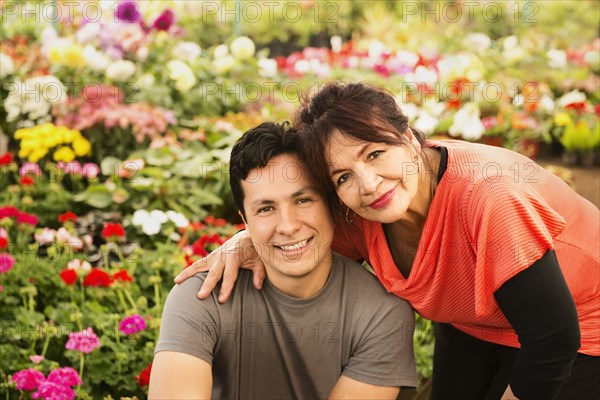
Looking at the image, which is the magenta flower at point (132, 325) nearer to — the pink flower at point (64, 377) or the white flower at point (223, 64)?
the pink flower at point (64, 377)

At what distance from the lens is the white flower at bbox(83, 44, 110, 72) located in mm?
5340

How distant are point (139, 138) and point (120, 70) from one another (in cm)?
73

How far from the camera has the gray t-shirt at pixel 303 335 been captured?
2.15 metres

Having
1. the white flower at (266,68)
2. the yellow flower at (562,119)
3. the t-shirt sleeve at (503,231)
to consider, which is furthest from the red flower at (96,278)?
the yellow flower at (562,119)

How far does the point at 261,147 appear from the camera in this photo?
2152 mm

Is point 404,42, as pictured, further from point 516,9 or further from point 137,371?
point 137,371

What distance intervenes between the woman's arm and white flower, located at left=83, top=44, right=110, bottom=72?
4.17 metres

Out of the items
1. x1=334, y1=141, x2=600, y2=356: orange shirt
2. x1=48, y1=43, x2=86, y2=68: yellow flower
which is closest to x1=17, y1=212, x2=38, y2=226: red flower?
x1=334, y1=141, x2=600, y2=356: orange shirt

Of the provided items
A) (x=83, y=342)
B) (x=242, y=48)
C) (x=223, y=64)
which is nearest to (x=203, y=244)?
(x=83, y=342)

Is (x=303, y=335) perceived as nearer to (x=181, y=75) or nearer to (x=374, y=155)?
(x=374, y=155)

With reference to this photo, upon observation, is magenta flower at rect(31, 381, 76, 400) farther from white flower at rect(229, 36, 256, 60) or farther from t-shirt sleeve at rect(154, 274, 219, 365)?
white flower at rect(229, 36, 256, 60)

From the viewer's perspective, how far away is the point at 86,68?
5.47m

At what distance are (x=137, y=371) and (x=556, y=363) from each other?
1522 mm

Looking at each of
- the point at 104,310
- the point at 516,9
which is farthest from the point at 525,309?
the point at 516,9
